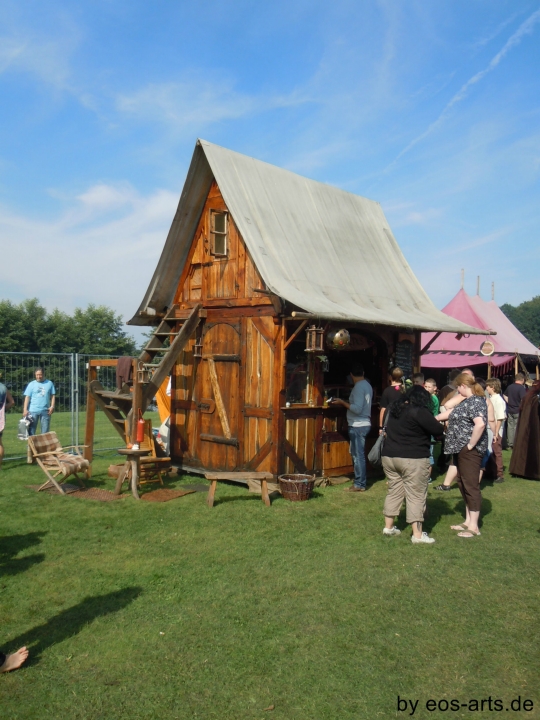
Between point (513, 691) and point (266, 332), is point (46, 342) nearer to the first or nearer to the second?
point (266, 332)

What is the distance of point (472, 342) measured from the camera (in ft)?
61.8

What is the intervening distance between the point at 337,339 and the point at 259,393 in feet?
4.94

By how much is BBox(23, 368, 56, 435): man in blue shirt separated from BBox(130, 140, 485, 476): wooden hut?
8.41 feet

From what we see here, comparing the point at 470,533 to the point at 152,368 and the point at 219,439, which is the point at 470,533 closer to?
the point at 219,439

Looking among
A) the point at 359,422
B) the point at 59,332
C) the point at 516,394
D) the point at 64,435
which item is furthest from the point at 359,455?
the point at 59,332

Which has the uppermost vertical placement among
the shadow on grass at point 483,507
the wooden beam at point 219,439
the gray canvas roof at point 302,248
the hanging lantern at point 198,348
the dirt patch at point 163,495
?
the gray canvas roof at point 302,248

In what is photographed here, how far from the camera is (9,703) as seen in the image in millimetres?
3850

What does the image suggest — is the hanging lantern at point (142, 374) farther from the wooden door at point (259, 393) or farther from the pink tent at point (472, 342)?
the pink tent at point (472, 342)

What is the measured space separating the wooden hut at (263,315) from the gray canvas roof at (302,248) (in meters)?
0.03

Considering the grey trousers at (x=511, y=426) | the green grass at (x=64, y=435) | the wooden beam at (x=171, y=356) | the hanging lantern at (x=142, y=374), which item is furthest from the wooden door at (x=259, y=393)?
the grey trousers at (x=511, y=426)

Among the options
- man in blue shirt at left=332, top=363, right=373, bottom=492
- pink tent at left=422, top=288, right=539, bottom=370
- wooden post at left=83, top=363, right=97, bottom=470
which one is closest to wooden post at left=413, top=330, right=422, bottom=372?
man in blue shirt at left=332, top=363, right=373, bottom=492

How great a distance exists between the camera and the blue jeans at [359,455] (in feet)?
32.8

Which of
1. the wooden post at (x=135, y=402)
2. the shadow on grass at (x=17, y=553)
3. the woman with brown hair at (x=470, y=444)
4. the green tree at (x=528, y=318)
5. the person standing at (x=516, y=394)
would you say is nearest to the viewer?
the shadow on grass at (x=17, y=553)

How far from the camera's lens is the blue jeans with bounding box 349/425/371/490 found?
1000 cm
